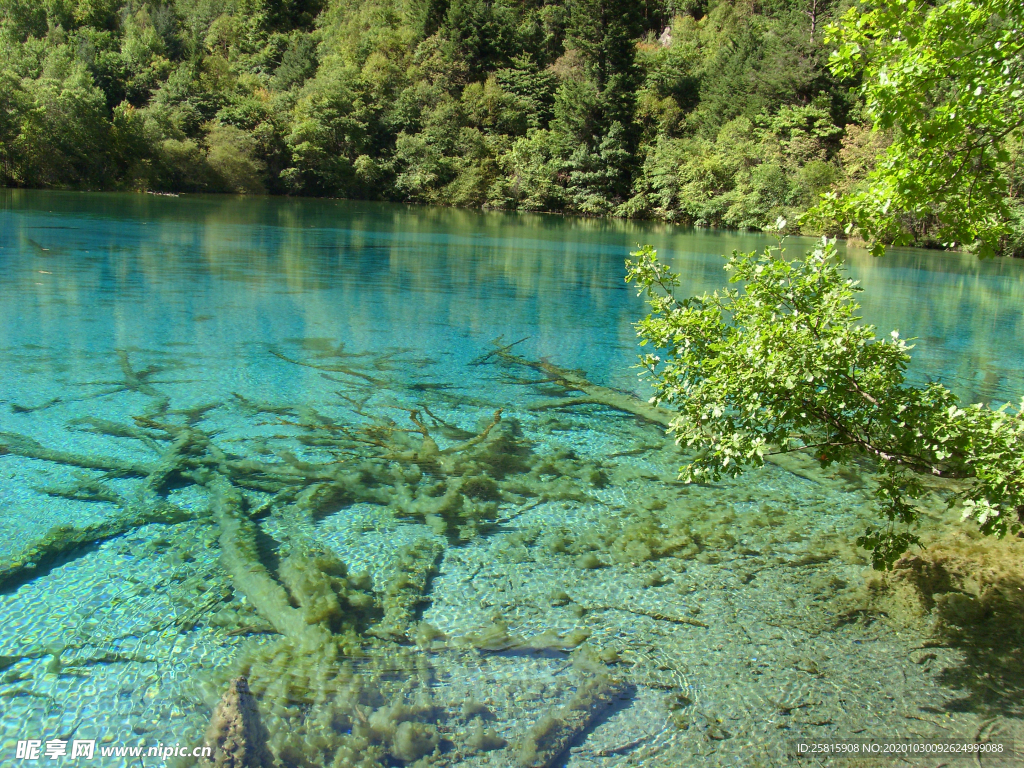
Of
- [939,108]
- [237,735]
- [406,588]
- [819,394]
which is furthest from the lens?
[406,588]

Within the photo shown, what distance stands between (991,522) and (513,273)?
1801 cm

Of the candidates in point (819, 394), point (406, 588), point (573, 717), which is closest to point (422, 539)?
point (406, 588)

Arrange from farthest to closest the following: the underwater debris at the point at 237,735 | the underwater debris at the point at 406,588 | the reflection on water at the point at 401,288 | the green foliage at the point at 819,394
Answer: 1. the reflection on water at the point at 401,288
2. the underwater debris at the point at 406,588
3. the green foliage at the point at 819,394
4. the underwater debris at the point at 237,735

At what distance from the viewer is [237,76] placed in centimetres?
8269

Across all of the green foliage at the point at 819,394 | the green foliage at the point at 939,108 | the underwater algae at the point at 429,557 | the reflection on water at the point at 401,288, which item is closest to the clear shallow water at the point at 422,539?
the underwater algae at the point at 429,557

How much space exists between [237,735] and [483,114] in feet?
228

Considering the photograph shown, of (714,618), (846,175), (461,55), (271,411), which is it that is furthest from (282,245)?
(461,55)

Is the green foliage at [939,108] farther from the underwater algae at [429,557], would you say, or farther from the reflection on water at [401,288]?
the reflection on water at [401,288]

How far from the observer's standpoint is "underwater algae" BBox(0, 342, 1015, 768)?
3631 mm

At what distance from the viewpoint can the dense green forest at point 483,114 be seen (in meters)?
51.0

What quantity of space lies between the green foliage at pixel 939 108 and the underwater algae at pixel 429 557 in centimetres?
250

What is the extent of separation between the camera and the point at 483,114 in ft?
220

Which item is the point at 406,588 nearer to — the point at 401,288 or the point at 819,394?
the point at 819,394

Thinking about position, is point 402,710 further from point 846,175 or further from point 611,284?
point 846,175
